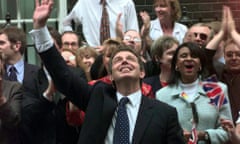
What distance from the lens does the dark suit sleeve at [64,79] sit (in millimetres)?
5215

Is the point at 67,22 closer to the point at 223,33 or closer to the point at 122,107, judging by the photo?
the point at 223,33

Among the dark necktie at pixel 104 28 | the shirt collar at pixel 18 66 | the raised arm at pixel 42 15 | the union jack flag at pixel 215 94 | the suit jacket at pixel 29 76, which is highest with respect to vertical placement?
the raised arm at pixel 42 15

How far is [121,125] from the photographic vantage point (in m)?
5.21

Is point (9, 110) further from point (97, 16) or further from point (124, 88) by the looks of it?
point (97, 16)

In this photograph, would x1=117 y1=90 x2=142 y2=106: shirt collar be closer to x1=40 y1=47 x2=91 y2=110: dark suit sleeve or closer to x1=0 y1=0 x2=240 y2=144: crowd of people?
x1=0 y1=0 x2=240 y2=144: crowd of people

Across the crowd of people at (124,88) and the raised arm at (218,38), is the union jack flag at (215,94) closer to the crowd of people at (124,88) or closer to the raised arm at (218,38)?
the crowd of people at (124,88)

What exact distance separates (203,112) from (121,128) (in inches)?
40.7

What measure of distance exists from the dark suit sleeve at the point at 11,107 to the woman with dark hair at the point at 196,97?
4.09 ft

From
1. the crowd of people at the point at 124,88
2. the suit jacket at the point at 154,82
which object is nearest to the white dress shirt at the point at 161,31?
the crowd of people at the point at 124,88

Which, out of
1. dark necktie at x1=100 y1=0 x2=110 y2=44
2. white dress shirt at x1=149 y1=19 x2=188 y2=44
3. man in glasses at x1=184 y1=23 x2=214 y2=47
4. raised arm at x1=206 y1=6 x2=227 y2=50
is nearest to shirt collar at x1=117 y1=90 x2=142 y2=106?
raised arm at x1=206 y1=6 x2=227 y2=50

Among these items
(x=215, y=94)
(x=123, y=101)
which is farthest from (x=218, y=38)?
(x=123, y=101)

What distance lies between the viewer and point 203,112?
5945mm

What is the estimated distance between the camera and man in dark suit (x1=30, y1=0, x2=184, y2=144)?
518 centimetres

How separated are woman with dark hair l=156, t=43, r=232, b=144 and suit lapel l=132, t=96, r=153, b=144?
2.13ft
